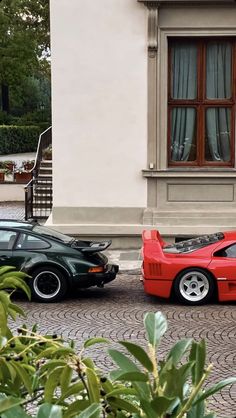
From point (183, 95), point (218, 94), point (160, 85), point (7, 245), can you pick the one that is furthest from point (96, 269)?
point (218, 94)

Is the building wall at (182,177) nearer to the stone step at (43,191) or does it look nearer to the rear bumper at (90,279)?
the rear bumper at (90,279)

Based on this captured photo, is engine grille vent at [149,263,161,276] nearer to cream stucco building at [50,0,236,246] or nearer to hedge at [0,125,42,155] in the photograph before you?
cream stucco building at [50,0,236,246]

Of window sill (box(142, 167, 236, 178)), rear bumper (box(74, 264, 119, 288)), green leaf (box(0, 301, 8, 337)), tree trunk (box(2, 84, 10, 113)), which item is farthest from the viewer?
tree trunk (box(2, 84, 10, 113))

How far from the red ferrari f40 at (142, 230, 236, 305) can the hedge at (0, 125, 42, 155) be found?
34352 mm

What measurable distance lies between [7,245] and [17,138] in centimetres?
3449

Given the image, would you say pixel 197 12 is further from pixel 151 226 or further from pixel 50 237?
pixel 50 237

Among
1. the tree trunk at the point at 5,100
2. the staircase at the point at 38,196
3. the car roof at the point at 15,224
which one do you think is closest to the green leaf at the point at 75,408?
the car roof at the point at 15,224

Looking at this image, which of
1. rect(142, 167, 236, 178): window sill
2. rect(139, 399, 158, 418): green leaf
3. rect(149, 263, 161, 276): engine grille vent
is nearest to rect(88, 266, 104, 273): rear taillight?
rect(149, 263, 161, 276): engine grille vent

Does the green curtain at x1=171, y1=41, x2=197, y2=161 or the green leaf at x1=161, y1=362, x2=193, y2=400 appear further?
the green curtain at x1=171, y1=41, x2=197, y2=161

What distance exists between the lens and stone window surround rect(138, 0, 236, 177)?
14016mm

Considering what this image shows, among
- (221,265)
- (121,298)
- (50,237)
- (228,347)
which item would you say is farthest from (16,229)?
(228,347)

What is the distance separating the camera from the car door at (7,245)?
1014 cm

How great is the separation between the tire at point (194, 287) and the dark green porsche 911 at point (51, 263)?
1.26 meters

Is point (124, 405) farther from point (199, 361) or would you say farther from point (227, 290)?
point (227, 290)
